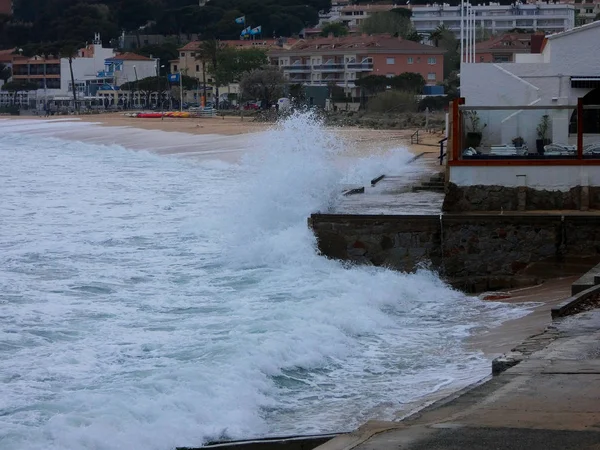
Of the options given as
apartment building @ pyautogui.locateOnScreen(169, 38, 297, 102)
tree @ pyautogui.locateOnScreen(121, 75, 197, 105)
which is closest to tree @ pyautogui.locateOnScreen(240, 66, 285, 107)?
apartment building @ pyautogui.locateOnScreen(169, 38, 297, 102)

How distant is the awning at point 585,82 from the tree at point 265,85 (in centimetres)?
7344

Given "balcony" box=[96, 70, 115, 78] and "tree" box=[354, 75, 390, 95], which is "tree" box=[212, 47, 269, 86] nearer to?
"tree" box=[354, 75, 390, 95]

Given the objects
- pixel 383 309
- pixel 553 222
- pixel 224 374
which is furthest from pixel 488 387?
pixel 553 222

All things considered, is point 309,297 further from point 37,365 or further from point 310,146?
point 310,146

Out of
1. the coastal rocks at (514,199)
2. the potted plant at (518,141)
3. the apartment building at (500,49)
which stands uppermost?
the apartment building at (500,49)

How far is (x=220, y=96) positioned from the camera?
115000 mm

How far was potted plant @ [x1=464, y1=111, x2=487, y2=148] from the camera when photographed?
18.0 m

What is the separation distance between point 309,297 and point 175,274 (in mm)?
3474

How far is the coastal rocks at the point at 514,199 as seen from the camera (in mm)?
17469

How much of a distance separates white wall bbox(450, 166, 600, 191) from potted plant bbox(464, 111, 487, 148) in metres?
0.53

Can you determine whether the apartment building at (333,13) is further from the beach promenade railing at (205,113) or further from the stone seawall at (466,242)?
the stone seawall at (466,242)

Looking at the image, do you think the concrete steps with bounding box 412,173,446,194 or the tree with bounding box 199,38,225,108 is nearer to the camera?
the concrete steps with bounding box 412,173,446,194

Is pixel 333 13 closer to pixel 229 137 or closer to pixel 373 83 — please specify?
pixel 373 83

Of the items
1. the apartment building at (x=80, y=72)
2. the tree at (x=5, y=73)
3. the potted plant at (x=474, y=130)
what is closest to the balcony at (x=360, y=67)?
the apartment building at (x=80, y=72)
